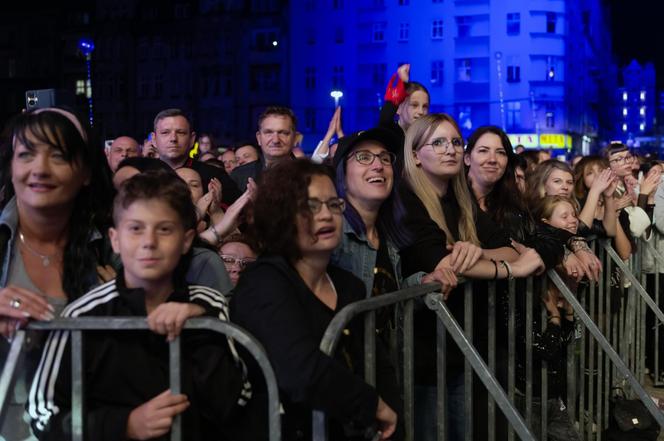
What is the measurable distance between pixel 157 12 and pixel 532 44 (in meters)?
30.3

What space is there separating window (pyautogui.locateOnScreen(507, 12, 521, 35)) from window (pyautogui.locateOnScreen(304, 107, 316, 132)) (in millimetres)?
15987

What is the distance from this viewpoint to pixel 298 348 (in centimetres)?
305

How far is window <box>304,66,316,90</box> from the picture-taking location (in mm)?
63656

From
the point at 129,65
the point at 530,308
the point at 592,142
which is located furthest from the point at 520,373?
the point at 592,142

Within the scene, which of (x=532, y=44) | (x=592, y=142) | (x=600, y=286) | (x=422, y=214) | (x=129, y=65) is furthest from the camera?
(x=592, y=142)

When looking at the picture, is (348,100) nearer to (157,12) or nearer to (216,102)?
(216,102)

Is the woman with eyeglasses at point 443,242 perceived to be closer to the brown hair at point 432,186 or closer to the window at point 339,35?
the brown hair at point 432,186

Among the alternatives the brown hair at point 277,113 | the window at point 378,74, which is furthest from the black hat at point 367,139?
the window at point 378,74

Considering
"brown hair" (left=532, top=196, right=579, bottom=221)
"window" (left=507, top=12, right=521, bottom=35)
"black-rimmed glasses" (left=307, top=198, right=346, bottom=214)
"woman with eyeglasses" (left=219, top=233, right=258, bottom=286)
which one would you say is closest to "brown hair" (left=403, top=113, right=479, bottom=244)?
"woman with eyeglasses" (left=219, top=233, right=258, bottom=286)

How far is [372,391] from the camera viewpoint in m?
3.18

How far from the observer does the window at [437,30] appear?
63656 millimetres

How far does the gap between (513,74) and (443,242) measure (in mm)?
59913

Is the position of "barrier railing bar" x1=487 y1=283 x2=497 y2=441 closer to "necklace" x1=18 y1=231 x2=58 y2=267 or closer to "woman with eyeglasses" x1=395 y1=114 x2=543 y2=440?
"woman with eyeglasses" x1=395 y1=114 x2=543 y2=440

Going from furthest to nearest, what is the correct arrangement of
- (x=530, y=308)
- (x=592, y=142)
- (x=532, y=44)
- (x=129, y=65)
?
(x=592, y=142)
(x=129, y=65)
(x=532, y=44)
(x=530, y=308)
